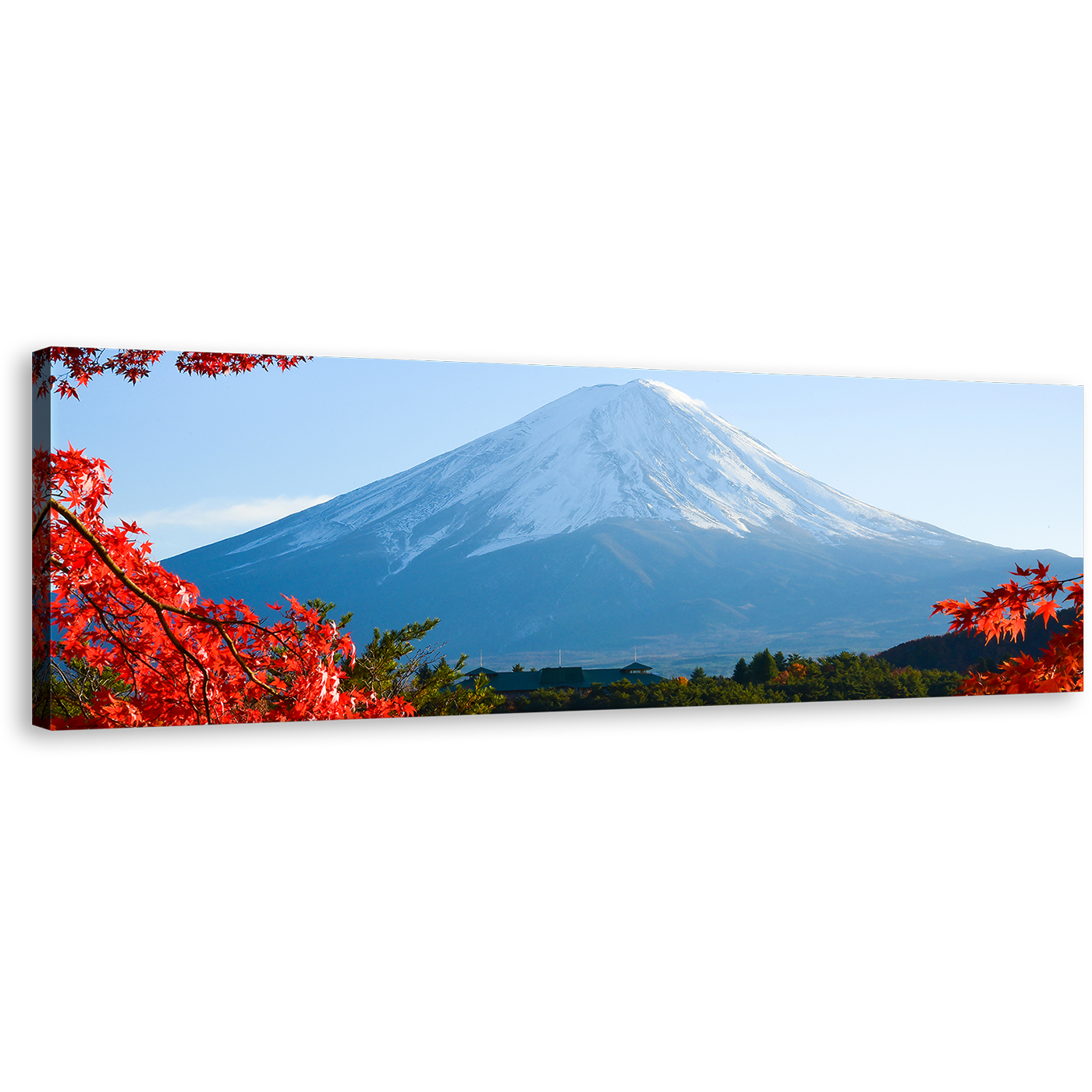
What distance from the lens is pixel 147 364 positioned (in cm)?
660

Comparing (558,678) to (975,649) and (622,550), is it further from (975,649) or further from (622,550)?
(975,649)

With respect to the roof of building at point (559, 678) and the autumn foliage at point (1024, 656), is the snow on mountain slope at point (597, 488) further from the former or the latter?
the roof of building at point (559, 678)

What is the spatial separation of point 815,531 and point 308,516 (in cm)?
589

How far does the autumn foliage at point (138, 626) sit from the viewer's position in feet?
20.1

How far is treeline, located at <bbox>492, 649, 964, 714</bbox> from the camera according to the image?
814cm

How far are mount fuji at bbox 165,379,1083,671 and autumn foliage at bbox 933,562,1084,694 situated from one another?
323mm

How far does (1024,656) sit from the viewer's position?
29.8 feet

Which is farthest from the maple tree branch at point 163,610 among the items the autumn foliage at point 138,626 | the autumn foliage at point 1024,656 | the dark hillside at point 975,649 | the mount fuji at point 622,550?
the autumn foliage at point 1024,656

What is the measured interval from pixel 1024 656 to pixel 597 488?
4.40m

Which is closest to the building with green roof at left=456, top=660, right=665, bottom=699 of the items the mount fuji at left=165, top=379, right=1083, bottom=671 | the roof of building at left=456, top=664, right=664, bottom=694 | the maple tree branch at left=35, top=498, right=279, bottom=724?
the roof of building at left=456, top=664, right=664, bottom=694

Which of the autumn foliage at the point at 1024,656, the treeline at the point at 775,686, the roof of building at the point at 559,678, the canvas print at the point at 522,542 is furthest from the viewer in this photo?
the autumn foliage at the point at 1024,656

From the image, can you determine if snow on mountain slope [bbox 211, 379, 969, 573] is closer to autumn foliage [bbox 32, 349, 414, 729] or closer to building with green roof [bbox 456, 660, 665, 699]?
autumn foliage [bbox 32, 349, 414, 729]

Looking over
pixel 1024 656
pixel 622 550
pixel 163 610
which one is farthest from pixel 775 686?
pixel 163 610

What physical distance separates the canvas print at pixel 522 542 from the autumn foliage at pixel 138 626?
18 mm
